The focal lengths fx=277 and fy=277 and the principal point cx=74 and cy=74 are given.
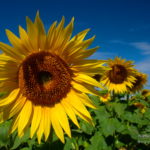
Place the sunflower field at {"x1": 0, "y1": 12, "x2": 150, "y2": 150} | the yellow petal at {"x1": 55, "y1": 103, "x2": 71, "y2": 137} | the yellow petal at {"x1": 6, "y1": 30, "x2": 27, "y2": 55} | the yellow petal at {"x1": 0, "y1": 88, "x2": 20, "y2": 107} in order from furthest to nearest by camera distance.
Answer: the yellow petal at {"x1": 55, "y1": 103, "x2": 71, "y2": 137} → the yellow petal at {"x1": 0, "y1": 88, "x2": 20, "y2": 107} → the sunflower field at {"x1": 0, "y1": 12, "x2": 150, "y2": 150} → the yellow petal at {"x1": 6, "y1": 30, "x2": 27, "y2": 55}

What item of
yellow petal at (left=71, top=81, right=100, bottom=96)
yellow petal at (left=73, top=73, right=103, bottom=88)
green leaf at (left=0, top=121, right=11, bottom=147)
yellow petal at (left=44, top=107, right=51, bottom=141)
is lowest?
green leaf at (left=0, top=121, right=11, bottom=147)

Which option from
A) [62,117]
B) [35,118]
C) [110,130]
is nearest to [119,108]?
[110,130]

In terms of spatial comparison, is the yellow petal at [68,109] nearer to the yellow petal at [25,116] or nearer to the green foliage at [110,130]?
the yellow petal at [25,116]

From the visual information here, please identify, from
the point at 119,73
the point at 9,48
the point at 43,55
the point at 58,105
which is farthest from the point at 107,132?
the point at 9,48

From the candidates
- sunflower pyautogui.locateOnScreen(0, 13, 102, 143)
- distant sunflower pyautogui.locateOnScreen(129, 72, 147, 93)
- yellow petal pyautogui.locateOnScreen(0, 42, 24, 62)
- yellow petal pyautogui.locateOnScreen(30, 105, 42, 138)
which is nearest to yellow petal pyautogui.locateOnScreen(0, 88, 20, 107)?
sunflower pyautogui.locateOnScreen(0, 13, 102, 143)

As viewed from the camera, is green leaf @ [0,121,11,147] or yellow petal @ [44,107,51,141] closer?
yellow petal @ [44,107,51,141]

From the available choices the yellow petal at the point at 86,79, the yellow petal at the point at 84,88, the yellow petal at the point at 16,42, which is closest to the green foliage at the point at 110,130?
A: the yellow petal at the point at 84,88

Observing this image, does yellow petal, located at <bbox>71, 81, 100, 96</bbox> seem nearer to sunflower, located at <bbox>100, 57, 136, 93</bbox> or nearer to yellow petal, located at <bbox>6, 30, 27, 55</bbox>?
yellow petal, located at <bbox>6, 30, 27, 55</bbox>

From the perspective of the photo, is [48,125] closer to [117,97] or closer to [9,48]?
[9,48]
